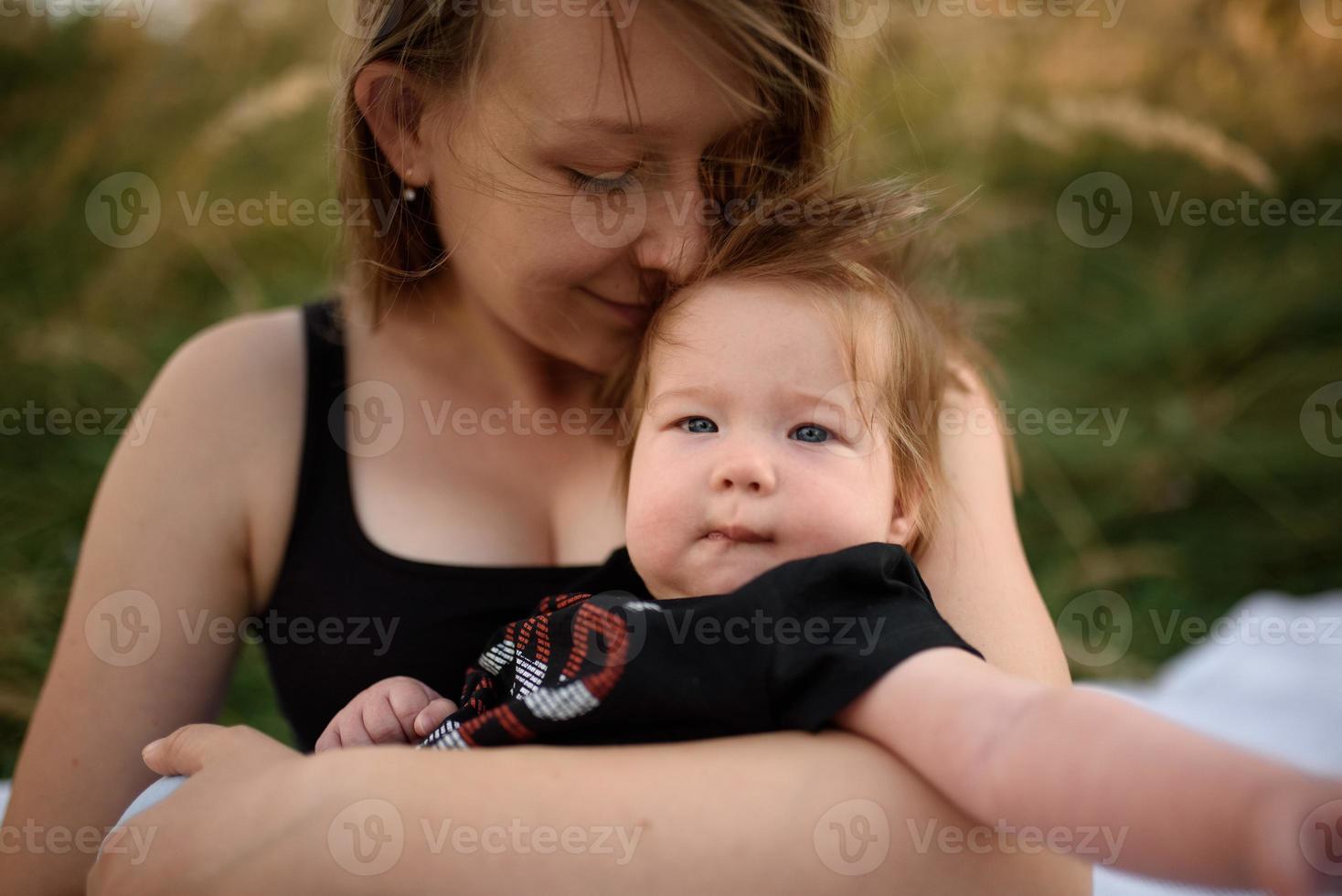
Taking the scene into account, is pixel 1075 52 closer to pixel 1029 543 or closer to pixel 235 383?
pixel 1029 543

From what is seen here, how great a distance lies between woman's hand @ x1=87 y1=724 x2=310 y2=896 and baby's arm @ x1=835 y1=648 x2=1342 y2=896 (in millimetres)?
550

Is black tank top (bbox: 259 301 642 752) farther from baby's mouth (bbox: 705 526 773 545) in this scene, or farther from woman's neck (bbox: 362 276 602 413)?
baby's mouth (bbox: 705 526 773 545)

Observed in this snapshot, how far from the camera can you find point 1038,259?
3764 mm

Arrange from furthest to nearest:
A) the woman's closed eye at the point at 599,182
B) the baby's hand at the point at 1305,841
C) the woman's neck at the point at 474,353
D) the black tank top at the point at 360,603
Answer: the woman's neck at the point at 474,353 → the black tank top at the point at 360,603 → the woman's closed eye at the point at 599,182 → the baby's hand at the point at 1305,841

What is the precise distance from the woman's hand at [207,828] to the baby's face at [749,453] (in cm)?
44

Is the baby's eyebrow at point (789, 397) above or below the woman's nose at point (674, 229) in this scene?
below

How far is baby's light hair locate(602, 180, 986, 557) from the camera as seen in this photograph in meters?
1.34

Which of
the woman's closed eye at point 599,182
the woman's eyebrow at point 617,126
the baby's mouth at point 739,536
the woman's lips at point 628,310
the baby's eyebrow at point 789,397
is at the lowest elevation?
the baby's mouth at point 739,536

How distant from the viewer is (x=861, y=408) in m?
1.29

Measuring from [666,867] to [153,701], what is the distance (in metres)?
0.84

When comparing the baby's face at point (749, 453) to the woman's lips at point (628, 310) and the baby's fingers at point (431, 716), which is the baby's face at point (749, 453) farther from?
the baby's fingers at point (431, 716)

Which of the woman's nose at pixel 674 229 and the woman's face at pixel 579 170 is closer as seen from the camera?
the woman's face at pixel 579 170

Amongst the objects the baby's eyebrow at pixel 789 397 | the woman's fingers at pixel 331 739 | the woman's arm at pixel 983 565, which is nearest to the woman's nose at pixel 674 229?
the baby's eyebrow at pixel 789 397

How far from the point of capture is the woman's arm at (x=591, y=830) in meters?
0.99
